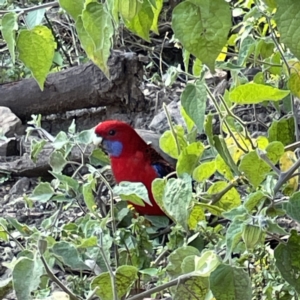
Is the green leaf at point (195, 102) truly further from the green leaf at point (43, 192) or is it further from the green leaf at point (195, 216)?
the green leaf at point (43, 192)

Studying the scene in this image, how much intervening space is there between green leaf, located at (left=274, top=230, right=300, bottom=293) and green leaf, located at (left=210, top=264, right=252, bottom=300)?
6 centimetres

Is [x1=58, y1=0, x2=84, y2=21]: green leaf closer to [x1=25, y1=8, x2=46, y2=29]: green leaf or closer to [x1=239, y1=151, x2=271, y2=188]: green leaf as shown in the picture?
[x1=25, y1=8, x2=46, y2=29]: green leaf

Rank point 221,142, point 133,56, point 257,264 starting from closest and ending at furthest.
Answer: point 221,142 < point 257,264 < point 133,56

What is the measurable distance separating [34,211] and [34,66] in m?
1.47

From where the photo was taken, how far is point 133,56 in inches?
101

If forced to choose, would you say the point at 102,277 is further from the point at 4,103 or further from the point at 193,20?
the point at 4,103

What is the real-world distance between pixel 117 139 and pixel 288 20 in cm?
135

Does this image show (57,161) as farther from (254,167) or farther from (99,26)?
(99,26)

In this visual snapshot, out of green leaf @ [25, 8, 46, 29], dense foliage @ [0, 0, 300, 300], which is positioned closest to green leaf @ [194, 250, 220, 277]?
dense foliage @ [0, 0, 300, 300]

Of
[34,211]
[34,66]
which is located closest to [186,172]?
[34,66]

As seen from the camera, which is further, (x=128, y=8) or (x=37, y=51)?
(x=37, y=51)

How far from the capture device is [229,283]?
0.81 m

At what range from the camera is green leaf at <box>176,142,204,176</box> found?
1042 mm

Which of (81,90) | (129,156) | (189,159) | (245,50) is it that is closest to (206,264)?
(189,159)
